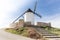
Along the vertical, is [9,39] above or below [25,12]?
below

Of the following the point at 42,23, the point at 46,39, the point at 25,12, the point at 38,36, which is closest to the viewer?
the point at 46,39

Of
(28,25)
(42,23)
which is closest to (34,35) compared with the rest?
(28,25)

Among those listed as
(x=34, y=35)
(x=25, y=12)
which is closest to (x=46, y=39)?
(x=34, y=35)

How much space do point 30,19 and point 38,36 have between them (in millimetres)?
12684

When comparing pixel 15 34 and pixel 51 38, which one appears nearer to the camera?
pixel 51 38

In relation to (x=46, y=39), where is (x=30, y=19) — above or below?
above

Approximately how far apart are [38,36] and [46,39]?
100 inches

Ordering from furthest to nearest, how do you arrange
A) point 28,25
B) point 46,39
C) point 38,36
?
point 28,25 → point 38,36 → point 46,39

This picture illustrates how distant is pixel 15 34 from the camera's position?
30.0 m

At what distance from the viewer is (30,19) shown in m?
40.0

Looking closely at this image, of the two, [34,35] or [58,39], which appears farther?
[34,35]

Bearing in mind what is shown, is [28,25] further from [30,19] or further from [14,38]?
[14,38]

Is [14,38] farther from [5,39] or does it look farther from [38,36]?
[38,36]

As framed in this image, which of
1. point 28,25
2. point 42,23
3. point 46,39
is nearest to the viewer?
point 46,39
